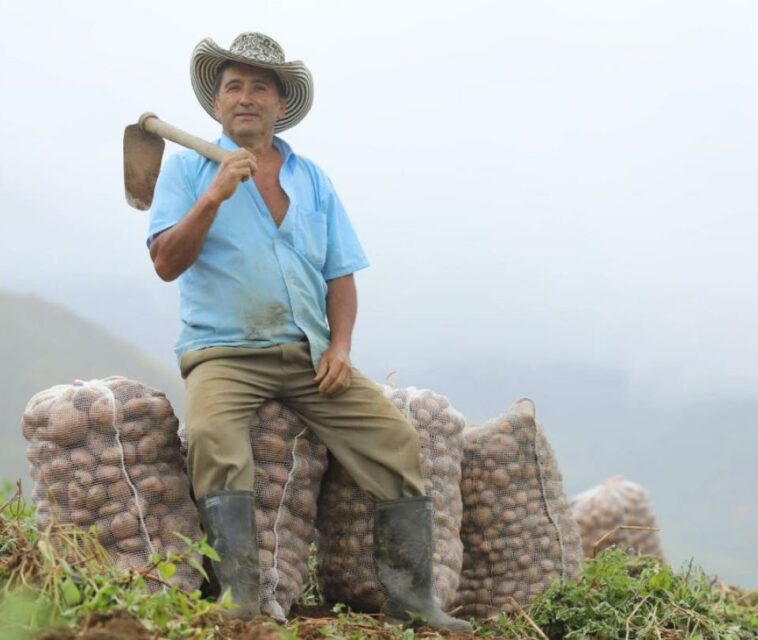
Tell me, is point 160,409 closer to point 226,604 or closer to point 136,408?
point 136,408

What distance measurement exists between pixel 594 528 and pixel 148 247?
5758 millimetres

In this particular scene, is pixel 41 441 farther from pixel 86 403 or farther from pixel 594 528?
pixel 594 528

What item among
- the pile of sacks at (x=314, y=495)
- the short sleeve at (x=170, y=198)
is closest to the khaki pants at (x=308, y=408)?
the pile of sacks at (x=314, y=495)

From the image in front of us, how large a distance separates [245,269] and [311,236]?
327mm

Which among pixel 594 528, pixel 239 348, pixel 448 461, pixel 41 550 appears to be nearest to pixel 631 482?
pixel 594 528

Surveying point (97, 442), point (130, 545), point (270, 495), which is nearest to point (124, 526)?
point (130, 545)

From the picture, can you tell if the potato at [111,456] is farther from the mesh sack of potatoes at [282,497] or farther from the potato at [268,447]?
the potato at [268,447]

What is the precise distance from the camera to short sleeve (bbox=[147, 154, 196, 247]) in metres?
4.77

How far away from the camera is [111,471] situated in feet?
15.2

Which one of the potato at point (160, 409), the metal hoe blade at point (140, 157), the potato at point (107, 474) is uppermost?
the metal hoe blade at point (140, 157)

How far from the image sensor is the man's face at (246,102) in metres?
5.00

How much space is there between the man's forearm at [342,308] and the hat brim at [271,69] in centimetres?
73

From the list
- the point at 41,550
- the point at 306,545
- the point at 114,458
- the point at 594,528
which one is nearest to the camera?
the point at 41,550

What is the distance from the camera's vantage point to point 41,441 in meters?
4.67
